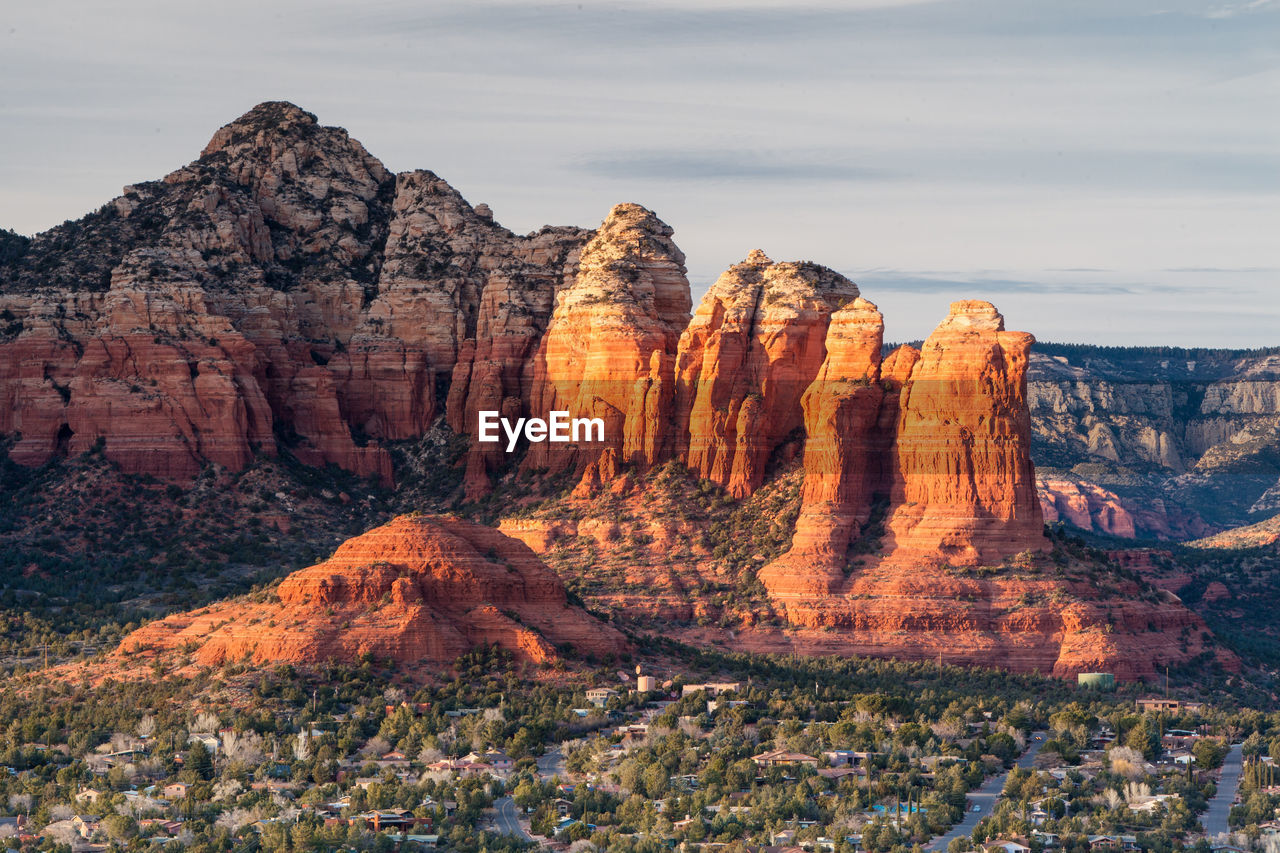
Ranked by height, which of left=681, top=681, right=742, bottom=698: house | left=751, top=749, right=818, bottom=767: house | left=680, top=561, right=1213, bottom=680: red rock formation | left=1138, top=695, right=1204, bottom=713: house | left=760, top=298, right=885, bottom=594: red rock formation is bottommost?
left=751, top=749, right=818, bottom=767: house

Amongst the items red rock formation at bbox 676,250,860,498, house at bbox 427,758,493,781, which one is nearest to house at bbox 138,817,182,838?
house at bbox 427,758,493,781

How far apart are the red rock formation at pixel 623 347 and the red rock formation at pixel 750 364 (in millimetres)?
2755

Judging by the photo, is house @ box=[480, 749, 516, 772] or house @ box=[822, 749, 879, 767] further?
house @ box=[822, 749, 879, 767]

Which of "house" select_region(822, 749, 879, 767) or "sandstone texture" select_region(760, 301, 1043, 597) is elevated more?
"sandstone texture" select_region(760, 301, 1043, 597)

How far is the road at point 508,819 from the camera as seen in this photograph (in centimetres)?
11531

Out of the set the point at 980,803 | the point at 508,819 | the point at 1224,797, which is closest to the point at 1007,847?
the point at 980,803

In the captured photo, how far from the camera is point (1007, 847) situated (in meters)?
111

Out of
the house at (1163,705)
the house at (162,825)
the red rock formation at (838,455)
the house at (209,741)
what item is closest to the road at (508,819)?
the house at (162,825)

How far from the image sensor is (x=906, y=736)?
443 ft

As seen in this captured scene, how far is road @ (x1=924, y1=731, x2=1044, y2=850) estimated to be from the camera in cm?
11500

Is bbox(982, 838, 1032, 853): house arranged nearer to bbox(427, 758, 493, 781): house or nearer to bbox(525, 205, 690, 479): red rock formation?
bbox(427, 758, 493, 781): house

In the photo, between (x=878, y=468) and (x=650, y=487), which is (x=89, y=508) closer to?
(x=650, y=487)

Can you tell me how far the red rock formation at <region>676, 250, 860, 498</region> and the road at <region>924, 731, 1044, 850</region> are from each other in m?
52.0

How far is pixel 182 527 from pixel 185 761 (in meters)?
70.4
